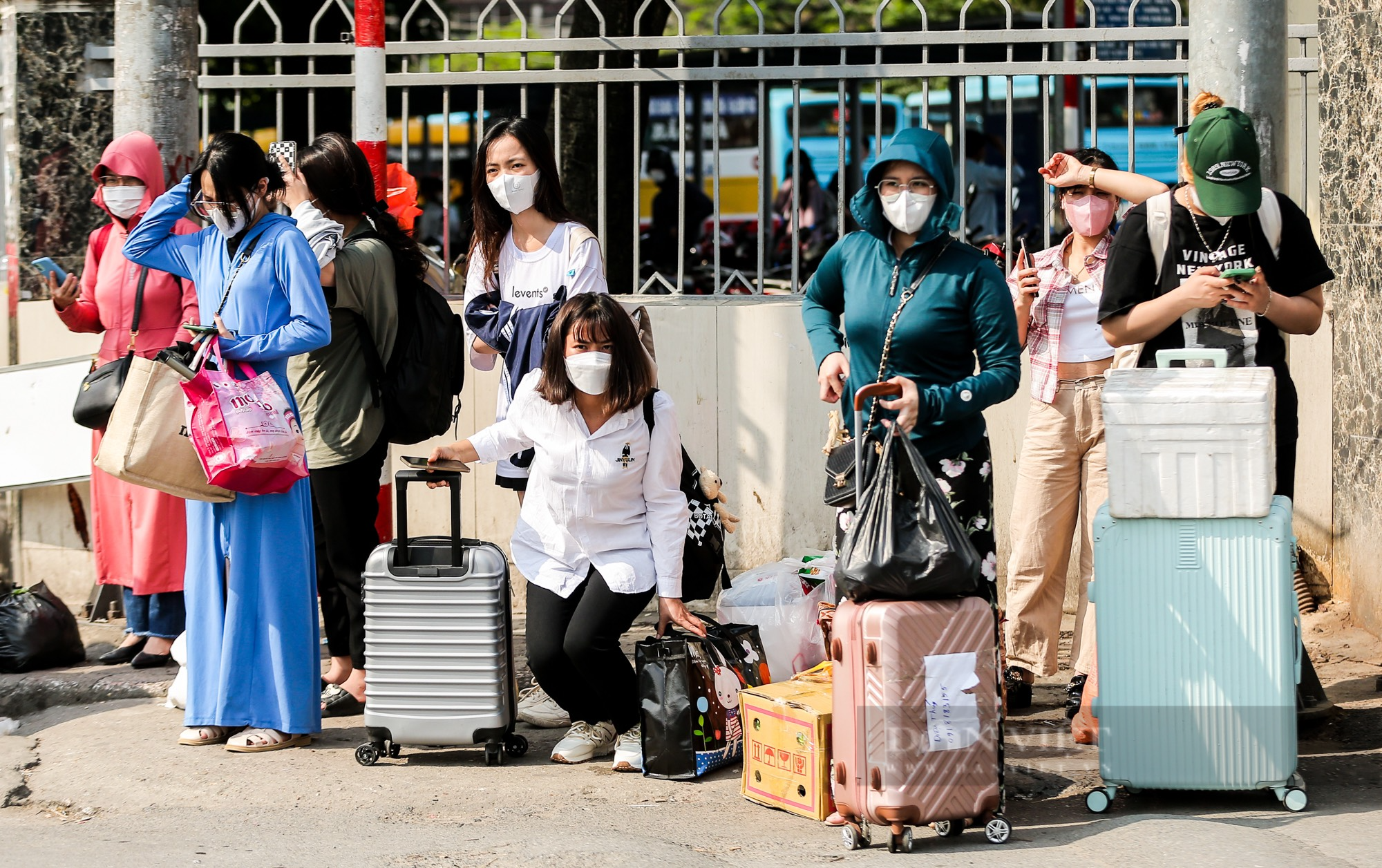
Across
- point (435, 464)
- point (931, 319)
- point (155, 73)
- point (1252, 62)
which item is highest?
point (155, 73)

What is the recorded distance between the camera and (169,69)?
640 cm

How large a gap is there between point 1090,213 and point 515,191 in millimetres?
1997

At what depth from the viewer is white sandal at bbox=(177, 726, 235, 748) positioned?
16.8 ft

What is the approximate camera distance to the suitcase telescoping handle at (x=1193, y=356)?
4.33 m

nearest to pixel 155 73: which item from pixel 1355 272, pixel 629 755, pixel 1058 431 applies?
pixel 629 755

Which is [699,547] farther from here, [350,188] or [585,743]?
[350,188]

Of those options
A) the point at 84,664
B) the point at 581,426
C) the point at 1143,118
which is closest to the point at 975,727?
the point at 581,426

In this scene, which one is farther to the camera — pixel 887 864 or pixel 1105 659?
pixel 1105 659

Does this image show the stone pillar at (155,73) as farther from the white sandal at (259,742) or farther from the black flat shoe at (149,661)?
the white sandal at (259,742)

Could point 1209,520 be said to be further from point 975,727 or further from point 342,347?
point 342,347

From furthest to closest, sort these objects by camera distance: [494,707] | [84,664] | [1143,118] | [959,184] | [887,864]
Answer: [1143,118] < [959,184] < [84,664] < [494,707] < [887,864]

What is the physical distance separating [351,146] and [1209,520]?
10.3 feet

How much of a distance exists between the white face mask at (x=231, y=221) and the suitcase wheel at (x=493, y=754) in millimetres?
1852

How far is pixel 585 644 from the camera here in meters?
4.73
